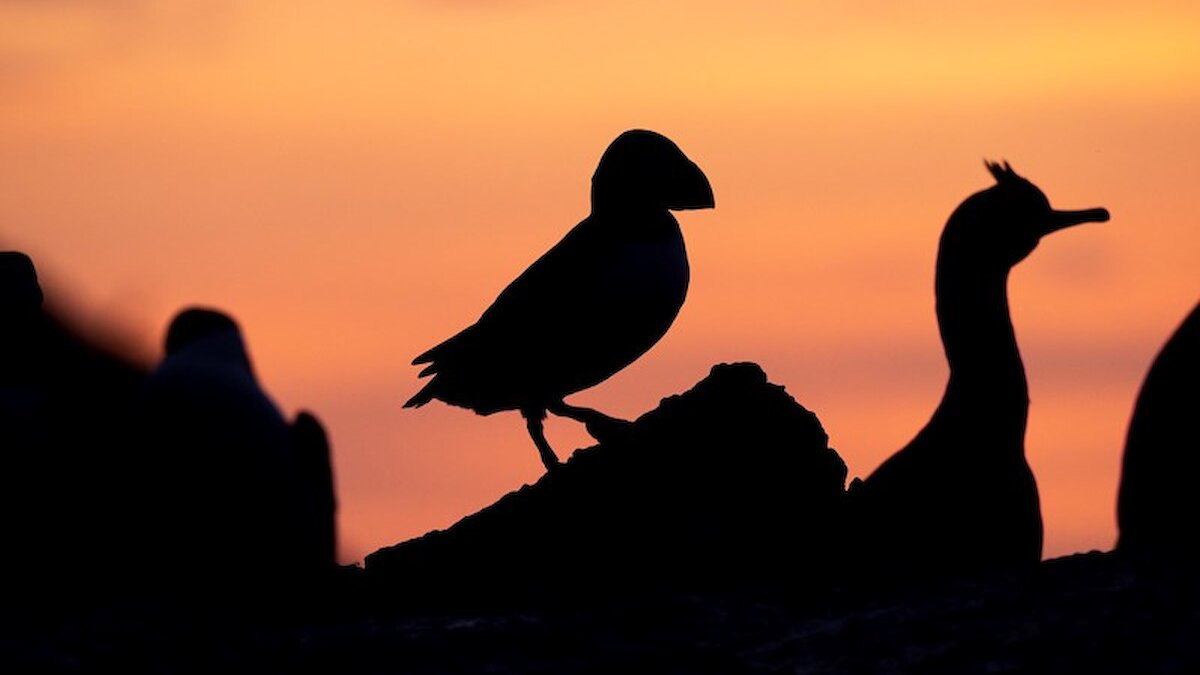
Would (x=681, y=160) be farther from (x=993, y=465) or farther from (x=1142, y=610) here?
(x=1142, y=610)

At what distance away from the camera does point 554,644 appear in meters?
6.87

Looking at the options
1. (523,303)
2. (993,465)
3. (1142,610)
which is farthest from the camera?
(523,303)

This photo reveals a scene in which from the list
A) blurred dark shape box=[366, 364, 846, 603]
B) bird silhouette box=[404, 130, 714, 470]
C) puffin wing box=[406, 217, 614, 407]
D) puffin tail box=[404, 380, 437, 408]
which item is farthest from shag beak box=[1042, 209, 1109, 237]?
puffin tail box=[404, 380, 437, 408]

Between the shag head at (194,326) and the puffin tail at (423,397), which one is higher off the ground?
the puffin tail at (423,397)

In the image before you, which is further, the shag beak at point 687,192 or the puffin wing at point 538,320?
the shag beak at point 687,192

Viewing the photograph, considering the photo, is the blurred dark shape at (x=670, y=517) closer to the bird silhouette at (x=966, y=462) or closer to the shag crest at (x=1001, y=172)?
the bird silhouette at (x=966, y=462)

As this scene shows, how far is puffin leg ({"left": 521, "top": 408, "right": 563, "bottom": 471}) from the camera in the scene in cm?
1083

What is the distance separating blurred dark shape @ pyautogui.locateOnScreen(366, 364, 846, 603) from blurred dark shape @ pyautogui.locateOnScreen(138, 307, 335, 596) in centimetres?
142

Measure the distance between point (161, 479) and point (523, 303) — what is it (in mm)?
4077

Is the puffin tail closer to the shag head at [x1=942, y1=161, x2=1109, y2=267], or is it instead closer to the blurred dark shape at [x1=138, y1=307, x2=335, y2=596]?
the shag head at [x1=942, y1=161, x2=1109, y2=267]

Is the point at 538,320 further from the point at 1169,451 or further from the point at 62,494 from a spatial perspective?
the point at 1169,451

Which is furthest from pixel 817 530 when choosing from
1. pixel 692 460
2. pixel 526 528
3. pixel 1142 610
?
pixel 1142 610

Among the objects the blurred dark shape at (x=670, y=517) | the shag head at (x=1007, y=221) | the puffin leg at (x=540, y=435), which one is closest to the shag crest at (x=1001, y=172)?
the shag head at (x=1007, y=221)

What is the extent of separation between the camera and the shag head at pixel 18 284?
8531mm
